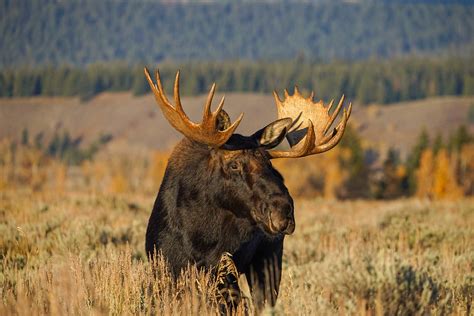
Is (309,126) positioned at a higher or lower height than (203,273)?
higher

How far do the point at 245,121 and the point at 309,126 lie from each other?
17386cm

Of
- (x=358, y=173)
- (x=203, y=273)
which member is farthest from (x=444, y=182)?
(x=203, y=273)

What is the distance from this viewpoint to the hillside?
541 ft

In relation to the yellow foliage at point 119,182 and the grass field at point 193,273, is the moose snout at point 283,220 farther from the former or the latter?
the yellow foliage at point 119,182

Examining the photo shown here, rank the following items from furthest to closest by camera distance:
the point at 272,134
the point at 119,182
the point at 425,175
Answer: the point at 119,182 → the point at 425,175 → the point at 272,134

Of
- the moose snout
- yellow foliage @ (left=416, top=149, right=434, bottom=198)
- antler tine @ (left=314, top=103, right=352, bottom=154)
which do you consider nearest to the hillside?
yellow foliage @ (left=416, top=149, right=434, bottom=198)

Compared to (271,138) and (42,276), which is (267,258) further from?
(42,276)


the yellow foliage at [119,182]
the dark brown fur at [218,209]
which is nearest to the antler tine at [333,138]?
the dark brown fur at [218,209]

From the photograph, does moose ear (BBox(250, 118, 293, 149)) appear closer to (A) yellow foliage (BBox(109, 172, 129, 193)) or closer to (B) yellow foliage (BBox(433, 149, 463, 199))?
(B) yellow foliage (BBox(433, 149, 463, 199))

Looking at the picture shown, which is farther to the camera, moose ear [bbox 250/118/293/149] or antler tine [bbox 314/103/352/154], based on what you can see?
antler tine [bbox 314/103/352/154]

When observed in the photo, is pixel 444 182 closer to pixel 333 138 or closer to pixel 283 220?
pixel 333 138

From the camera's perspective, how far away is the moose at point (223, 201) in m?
6.97

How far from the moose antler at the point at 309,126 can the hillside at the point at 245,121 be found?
14486cm

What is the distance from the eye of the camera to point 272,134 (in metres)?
7.48
